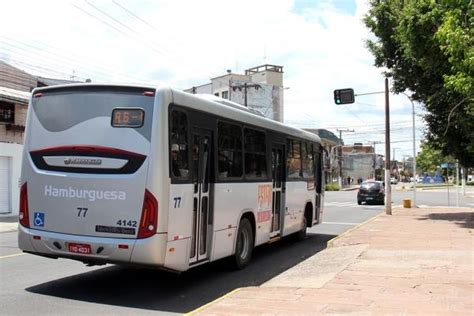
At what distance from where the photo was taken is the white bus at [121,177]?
768 cm

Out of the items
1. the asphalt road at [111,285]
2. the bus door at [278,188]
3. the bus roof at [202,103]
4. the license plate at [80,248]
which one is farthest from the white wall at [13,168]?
the license plate at [80,248]

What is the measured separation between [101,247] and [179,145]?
184cm

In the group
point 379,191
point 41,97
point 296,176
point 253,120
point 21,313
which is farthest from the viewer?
point 379,191

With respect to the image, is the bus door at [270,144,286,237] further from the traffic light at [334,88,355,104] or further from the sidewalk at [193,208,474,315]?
the traffic light at [334,88,355,104]

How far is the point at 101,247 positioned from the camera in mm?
7738

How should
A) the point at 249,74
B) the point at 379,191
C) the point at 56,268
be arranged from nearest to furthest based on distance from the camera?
the point at 56,268
the point at 379,191
the point at 249,74

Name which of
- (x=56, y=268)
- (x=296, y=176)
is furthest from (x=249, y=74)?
(x=56, y=268)

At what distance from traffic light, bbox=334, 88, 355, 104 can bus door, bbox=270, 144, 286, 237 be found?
42.9 feet

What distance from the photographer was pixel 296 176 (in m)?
14.3

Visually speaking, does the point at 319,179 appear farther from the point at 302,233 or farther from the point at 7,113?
the point at 7,113

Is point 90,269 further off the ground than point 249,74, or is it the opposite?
point 249,74

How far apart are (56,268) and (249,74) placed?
63225 millimetres

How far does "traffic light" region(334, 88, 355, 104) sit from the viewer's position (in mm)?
25330

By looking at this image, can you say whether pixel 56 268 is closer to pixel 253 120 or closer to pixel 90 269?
pixel 90 269
